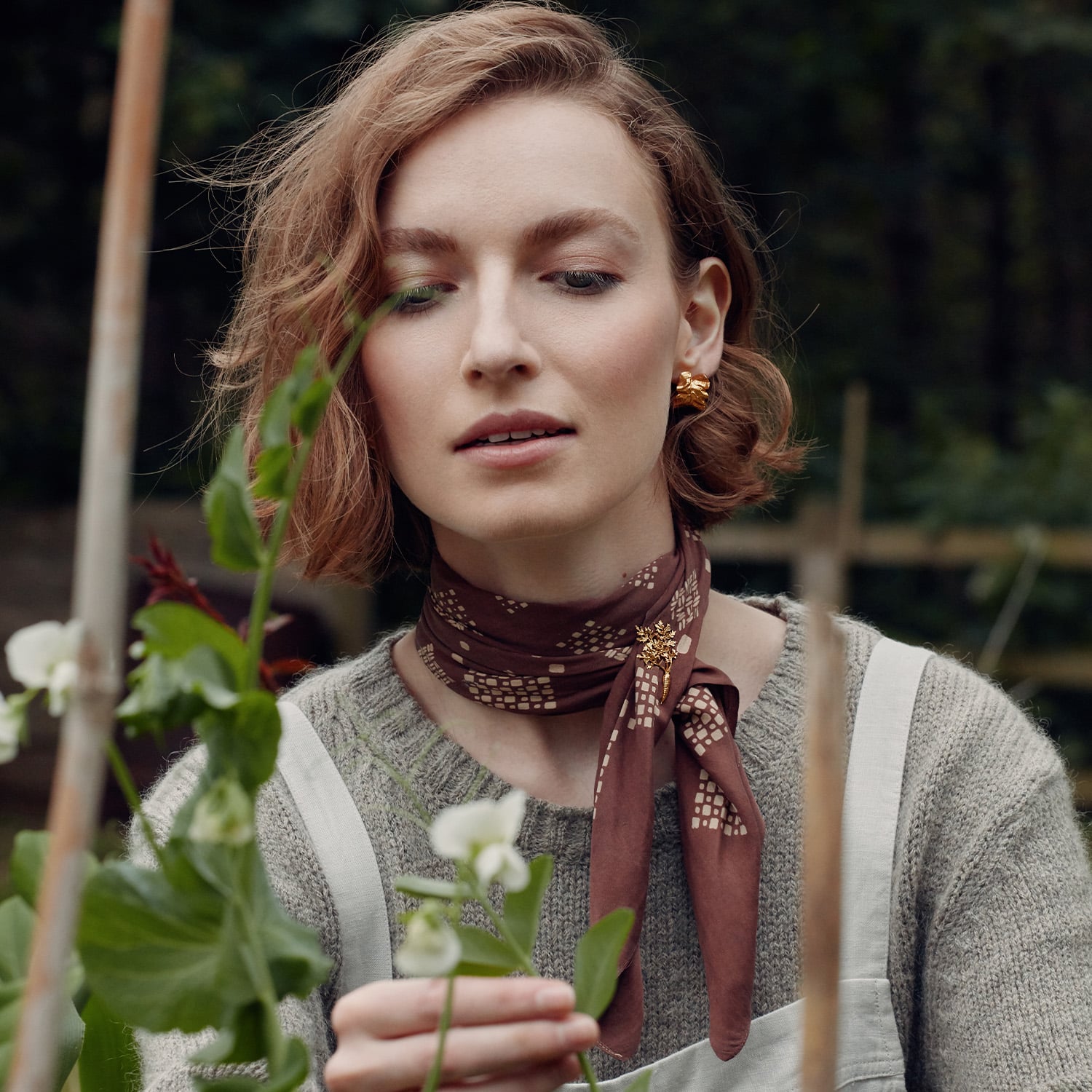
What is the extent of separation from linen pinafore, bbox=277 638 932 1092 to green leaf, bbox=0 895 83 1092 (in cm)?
67

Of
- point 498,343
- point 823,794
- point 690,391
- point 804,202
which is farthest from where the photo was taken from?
point 804,202

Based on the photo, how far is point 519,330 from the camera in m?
1.25

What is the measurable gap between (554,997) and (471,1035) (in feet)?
0.17

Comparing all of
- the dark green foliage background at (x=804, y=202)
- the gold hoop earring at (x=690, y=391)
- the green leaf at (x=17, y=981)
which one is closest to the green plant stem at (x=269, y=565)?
the green leaf at (x=17, y=981)

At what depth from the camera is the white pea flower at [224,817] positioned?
451 millimetres

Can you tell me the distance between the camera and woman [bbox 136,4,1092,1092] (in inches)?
50.2

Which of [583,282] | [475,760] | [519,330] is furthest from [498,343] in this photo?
[475,760]

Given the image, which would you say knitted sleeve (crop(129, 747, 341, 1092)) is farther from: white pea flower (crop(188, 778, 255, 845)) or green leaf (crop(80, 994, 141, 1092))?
white pea flower (crop(188, 778, 255, 845))

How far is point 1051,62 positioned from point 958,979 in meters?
8.07

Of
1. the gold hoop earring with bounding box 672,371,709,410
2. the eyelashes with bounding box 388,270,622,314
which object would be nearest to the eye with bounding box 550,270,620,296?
the eyelashes with bounding box 388,270,622,314

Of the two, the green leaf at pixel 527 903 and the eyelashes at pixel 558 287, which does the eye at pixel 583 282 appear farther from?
the green leaf at pixel 527 903

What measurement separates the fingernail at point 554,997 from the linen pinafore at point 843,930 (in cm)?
75

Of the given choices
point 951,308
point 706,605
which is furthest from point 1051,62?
point 706,605

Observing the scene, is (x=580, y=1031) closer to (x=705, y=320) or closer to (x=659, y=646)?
(x=659, y=646)
